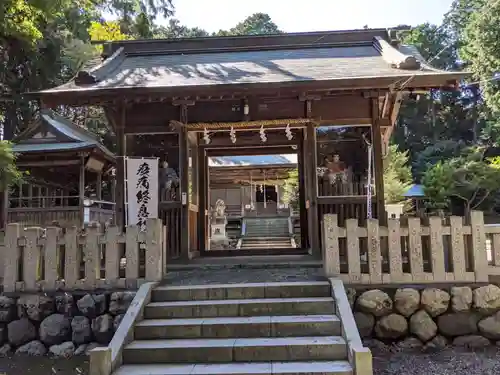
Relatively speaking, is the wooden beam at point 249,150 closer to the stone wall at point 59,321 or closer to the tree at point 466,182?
the stone wall at point 59,321

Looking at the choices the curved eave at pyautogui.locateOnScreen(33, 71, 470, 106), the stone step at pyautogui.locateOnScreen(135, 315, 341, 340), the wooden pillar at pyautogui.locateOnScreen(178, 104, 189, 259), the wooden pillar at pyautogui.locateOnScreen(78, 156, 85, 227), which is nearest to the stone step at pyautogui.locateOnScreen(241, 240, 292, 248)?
the wooden pillar at pyautogui.locateOnScreen(78, 156, 85, 227)

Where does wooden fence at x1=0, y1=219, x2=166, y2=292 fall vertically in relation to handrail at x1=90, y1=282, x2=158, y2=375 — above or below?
above

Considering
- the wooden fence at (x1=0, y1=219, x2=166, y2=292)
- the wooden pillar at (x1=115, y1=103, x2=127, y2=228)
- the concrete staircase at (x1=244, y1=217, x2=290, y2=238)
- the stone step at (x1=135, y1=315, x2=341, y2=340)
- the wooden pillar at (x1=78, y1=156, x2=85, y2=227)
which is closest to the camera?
the stone step at (x1=135, y1=315, x2=341, y2=340)

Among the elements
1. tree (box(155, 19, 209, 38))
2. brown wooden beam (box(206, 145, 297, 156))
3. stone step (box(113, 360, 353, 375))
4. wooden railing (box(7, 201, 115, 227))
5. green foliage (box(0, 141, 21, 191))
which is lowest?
stone step (box(113, 360, 353, 375))

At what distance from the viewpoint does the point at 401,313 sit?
17.8 feet

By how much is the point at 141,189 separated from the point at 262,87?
288 cm

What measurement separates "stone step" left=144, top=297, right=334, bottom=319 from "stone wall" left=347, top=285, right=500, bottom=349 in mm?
619

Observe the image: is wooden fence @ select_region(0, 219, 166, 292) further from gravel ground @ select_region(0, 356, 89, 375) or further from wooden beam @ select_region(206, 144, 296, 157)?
wooden beam @ select_region(206, 144, 296, 157)

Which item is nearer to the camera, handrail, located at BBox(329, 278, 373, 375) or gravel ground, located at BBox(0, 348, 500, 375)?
handrail, located at BBox(329, 278, 373, 375)

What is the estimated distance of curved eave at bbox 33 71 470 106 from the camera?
702 cm

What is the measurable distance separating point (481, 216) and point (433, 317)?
1.42m

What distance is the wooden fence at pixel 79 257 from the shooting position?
5.68 m

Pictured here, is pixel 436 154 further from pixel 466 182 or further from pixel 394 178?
pixel 394 178

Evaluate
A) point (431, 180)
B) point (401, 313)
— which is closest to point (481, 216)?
point (401, 313)
